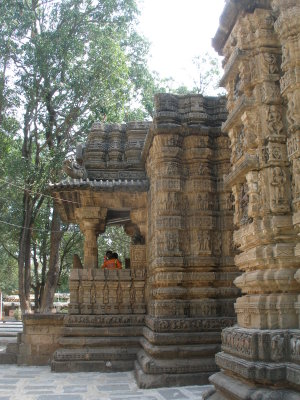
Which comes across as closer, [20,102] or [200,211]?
[200,211]

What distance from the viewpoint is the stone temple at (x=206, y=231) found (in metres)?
4.63

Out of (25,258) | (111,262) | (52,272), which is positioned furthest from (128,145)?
(25,258)

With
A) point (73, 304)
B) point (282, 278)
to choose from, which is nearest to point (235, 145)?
point (282, 278)

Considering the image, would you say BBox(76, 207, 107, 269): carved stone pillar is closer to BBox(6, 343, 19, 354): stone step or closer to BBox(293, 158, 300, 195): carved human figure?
BBox(6, 343, 19, 354): stone step

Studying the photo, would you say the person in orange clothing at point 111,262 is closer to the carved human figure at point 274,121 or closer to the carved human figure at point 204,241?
the carved human figure at point 204,241

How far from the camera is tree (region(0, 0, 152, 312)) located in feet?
60.3

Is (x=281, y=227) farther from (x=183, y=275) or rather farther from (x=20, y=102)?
(x=20, y=102)

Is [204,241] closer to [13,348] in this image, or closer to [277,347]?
[277,347]

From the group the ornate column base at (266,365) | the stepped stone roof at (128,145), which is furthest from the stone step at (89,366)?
the ornate column base at (266,365)

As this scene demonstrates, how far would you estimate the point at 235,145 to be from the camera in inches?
226

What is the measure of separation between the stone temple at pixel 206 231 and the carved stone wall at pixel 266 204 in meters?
0.01

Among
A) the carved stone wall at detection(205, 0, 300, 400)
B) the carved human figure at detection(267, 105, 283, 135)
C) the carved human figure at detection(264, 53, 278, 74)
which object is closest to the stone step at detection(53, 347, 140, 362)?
the carved stone wall at detection(205, 0, 300, 400)

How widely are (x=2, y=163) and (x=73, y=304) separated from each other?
9674 mm

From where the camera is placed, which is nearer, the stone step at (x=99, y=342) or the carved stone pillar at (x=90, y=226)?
the stone step at (x=99, y=342)
